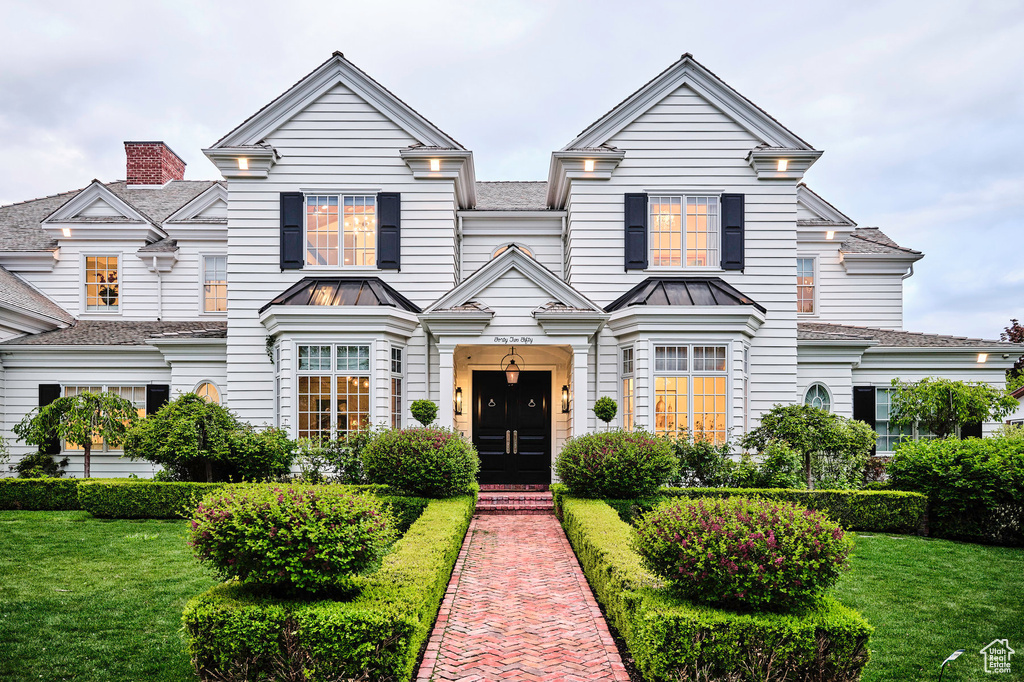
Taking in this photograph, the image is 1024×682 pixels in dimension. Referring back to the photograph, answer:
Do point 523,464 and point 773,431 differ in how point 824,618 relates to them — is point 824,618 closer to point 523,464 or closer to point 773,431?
point 773,431

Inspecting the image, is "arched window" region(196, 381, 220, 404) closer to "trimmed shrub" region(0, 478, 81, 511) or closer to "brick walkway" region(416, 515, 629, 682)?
"trimmed shrub" region(0, 478, 81, 511)

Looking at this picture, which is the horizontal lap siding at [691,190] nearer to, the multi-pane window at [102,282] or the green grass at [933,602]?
the green grass at [933,602]

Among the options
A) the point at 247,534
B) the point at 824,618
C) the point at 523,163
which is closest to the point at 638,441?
the point at 824,618

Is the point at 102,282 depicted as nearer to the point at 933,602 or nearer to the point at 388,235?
the point at 388,235

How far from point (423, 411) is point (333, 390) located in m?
2.10

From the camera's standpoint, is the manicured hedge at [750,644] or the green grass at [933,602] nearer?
the manicured hedge at [750,644]

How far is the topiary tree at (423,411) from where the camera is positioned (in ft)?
45.6

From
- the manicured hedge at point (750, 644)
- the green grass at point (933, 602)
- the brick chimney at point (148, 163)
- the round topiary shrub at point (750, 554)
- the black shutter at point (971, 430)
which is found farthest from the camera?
the brick chimney at point (148, 163)

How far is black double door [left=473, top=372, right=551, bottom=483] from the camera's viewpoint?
54.5 ft

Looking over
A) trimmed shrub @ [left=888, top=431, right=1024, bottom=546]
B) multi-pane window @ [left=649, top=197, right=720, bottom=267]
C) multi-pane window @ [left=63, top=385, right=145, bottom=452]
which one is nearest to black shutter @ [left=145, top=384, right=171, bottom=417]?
multi-pane window @ [left=63, top=385, right=145, bottom=452]

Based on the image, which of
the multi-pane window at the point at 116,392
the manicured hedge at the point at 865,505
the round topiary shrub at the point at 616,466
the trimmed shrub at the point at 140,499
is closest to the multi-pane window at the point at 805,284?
the manicured hedge at the point at 865,505

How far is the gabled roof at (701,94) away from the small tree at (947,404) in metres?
6.72

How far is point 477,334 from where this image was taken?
14688 millimetres

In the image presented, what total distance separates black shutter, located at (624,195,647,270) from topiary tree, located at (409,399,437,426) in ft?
18.6
